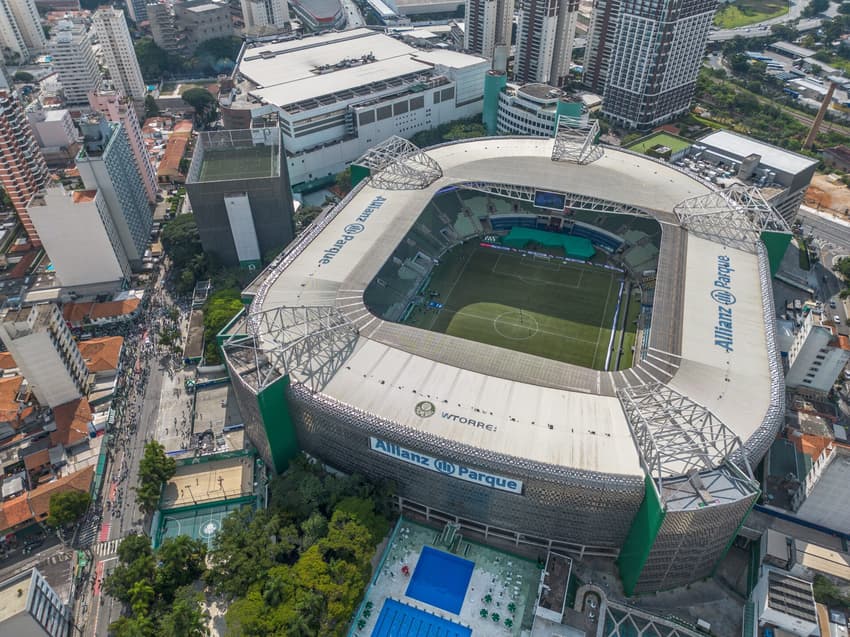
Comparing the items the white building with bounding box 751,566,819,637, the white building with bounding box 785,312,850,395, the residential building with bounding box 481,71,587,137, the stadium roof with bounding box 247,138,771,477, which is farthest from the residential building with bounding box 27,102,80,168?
the white building with bounding box 751,566,819,637

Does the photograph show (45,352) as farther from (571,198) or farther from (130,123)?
(571,198)

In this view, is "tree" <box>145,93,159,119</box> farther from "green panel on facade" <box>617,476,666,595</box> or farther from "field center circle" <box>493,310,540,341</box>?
"green panel on facade" <box>617,476,666,595</box>

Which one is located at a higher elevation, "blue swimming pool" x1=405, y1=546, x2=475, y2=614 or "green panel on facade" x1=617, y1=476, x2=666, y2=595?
"green panel on facade" x1=617, y1=476, x2=666, y2=595

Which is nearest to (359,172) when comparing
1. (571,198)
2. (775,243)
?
(571,198)

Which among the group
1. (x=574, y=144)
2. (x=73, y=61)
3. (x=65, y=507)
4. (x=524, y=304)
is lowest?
(x=524, y=304)

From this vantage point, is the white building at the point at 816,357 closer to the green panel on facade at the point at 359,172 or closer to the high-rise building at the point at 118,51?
the green panel on facade at the point at 359,172

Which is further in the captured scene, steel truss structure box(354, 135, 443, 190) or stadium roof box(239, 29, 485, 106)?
stadium roof box(239, 29, 485, 106)

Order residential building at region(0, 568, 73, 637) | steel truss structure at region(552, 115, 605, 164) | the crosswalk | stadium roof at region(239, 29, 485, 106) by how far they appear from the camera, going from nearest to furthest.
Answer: residential building at region(0, 568, 73, 637) < the crosswalk < steel truss structure at region(552, 115, 605, 164) < stadium roof at region(239, 29, 485, 106)
